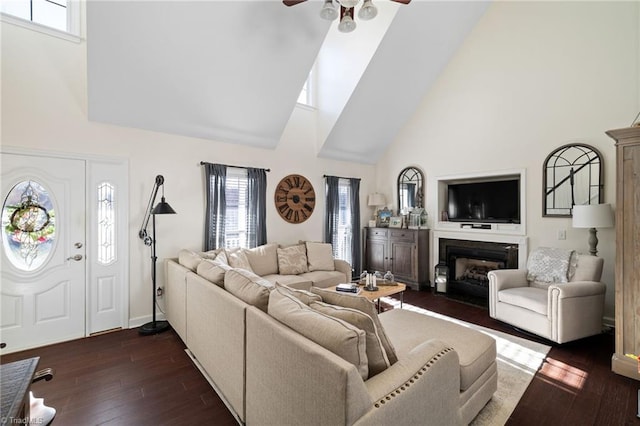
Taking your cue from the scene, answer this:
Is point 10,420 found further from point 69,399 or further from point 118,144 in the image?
point 118,144

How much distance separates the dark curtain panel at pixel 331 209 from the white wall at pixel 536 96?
1730 millimetres

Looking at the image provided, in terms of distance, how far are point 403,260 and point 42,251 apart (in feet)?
16.6

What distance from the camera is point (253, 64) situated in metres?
3.63

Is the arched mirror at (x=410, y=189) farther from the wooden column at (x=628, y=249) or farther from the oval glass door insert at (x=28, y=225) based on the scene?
the oval glass door insert at (x=28, y=225)

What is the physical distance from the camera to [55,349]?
2.97 metres

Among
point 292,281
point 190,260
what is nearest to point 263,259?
point 292,281

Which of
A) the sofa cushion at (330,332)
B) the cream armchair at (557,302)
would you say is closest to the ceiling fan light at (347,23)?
the sofa cushion at (330,332)

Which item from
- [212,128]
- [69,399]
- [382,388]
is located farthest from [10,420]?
[212,128]

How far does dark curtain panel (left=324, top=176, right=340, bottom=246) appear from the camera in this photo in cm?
552

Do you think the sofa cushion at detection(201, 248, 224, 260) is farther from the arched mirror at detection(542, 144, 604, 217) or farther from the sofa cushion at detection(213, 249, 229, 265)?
the arched mirror at detection(542, 144, 604, 217)

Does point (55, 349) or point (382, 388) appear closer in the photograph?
point (382, 388)

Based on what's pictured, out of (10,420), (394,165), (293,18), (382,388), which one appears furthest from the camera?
(394,165)

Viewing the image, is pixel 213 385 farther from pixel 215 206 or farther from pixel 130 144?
pixel 130 144

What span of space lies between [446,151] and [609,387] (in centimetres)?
376
